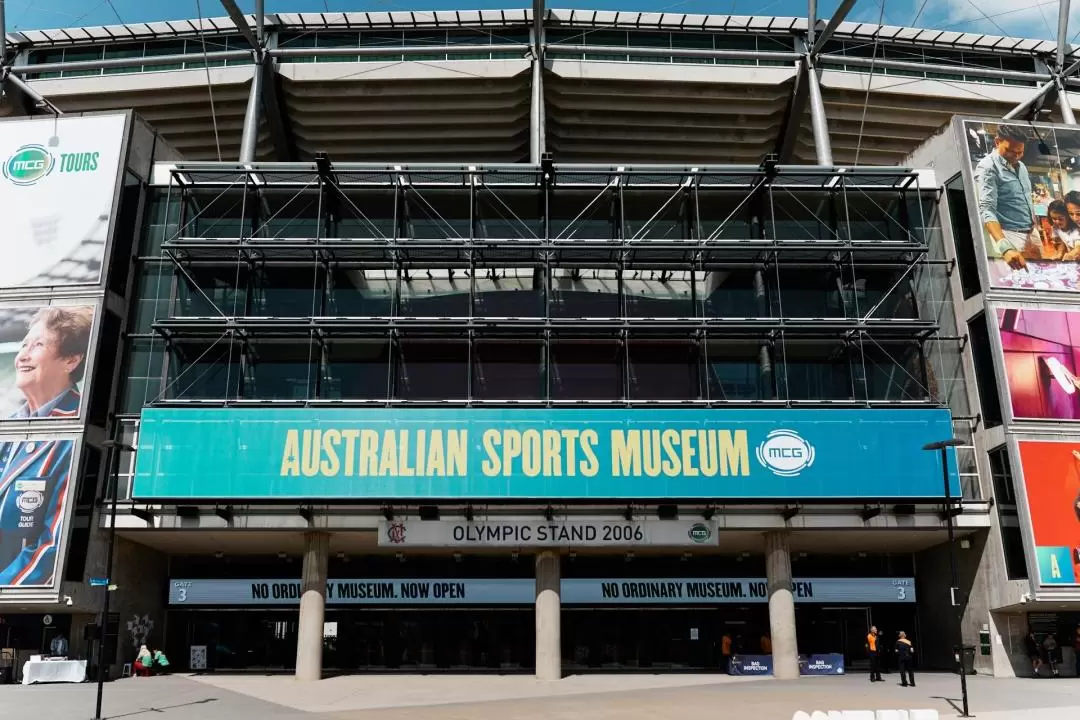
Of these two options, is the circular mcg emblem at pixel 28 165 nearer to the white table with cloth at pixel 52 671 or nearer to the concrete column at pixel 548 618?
the white table with cloth at pixel 52 671

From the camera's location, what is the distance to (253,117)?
139 feet

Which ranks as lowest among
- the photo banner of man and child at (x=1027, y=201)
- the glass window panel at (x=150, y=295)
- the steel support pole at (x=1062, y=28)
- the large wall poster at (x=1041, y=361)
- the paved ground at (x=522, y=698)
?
the paved ground at (x=522, y=698)

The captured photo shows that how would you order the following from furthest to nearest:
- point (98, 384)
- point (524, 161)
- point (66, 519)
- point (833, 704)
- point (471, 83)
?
1. point (524, 161)
2. point (471, 83)
3. point (98, 384)
4. point (66, 519)
5. point (833, 704)

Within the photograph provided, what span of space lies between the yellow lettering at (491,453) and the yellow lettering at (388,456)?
9.50 feet

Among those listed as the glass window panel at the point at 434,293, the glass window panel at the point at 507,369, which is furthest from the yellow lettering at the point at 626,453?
the glass window panel at the point at 434,293

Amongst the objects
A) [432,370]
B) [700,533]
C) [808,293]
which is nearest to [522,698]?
[700,533]

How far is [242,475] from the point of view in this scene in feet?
97.9

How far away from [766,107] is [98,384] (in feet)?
106

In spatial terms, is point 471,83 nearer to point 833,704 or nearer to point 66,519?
point 66,519

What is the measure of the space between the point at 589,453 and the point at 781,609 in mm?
8073

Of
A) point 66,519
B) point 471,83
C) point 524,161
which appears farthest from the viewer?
point 524,161

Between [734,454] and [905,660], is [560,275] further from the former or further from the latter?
[905,660]

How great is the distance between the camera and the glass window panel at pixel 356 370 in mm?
33000

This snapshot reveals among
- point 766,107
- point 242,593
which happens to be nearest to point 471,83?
point 766,107
